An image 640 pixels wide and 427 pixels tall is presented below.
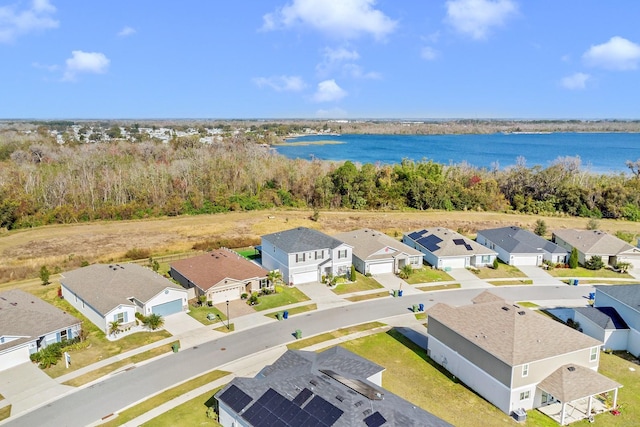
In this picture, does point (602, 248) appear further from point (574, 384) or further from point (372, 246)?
point (574, 384)

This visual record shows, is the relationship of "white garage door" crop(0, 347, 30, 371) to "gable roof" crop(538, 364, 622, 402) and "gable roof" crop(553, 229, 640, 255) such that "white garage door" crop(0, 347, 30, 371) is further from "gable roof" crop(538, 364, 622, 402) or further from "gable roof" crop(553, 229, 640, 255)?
"gable roof" crop(553, 229, 640, 255)

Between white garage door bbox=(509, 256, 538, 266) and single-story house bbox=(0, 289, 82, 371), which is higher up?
single-story house bbox=(0, 289, 82, 371)

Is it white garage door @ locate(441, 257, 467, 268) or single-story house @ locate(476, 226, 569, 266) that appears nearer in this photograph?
white garage door @ locate(441, 257, 467, 268)

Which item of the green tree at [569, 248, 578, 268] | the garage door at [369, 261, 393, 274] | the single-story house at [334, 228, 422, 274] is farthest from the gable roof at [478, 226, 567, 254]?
the garage door at [369, 261, 393, 274]

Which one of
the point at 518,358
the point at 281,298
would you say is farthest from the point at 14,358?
the point at 518,358

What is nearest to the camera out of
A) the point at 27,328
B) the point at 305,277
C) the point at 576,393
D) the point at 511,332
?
the point at 576,393

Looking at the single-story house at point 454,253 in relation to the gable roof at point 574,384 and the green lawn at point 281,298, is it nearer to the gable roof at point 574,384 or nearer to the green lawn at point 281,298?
the green lawn at point 281,298
